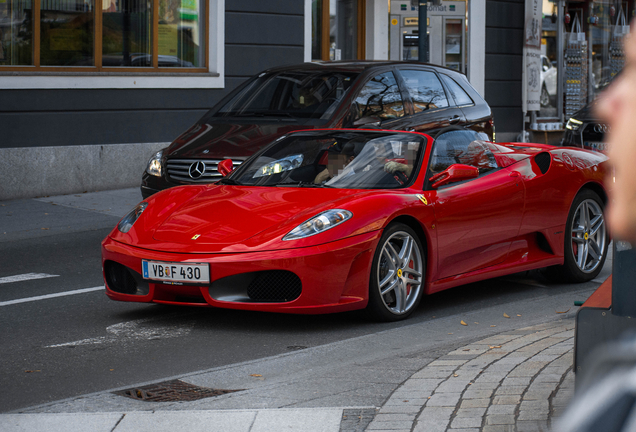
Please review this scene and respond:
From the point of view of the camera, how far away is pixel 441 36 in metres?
19.8

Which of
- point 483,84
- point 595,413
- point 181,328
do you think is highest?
point 483,84

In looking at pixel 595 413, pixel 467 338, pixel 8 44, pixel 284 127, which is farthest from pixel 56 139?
pixel 595 413

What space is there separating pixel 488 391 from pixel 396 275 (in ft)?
6.07

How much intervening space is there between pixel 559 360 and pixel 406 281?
1.50 metres

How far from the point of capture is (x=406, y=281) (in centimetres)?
592

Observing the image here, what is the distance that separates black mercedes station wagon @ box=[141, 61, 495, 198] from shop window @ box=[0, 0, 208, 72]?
4100mm

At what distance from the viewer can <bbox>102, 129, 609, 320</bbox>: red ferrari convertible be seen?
5473 millimetres

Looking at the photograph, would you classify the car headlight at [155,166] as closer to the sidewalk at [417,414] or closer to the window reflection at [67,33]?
the window reflection at [67,33]

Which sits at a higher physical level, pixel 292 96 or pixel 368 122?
pixel 292 96

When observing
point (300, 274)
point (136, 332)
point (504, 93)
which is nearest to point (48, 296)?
point (136, 332)

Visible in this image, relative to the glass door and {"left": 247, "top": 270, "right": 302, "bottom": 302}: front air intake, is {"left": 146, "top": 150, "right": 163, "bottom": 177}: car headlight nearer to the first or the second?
{"left": 247, "top": 270, "right": 302, "bottom": 302}: front air intake

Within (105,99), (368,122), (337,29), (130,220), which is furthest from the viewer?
(337,29)

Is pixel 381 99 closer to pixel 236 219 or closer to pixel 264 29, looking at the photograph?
pixel 236 219

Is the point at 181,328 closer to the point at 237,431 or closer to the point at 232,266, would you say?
the point at 232,266
